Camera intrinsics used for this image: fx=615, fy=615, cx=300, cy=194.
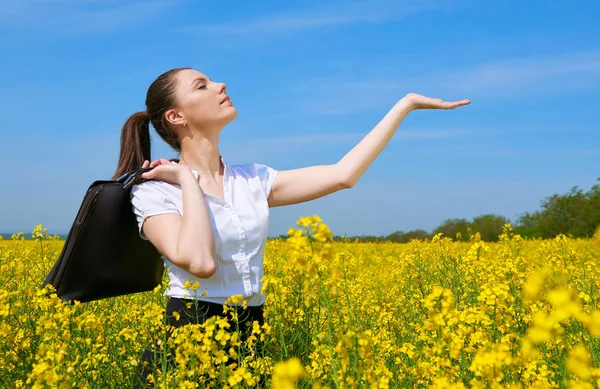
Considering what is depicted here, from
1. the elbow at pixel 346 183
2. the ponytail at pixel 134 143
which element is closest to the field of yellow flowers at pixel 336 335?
the elbow at pixel 346 183

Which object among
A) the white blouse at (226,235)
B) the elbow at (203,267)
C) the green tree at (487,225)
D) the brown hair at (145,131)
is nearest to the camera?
the elbow at (203,267)

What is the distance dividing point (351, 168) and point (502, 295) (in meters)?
1.07

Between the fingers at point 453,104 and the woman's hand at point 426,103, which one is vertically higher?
the woman's hand at point 426,103

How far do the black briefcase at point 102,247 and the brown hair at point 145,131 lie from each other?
0.85ft

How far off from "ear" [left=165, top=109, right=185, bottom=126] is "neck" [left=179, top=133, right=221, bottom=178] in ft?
0.27

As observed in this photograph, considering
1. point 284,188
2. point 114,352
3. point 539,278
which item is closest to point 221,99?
point 284,188

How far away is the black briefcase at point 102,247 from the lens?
306 cm

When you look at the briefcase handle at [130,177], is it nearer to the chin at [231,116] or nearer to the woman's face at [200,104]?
the woman's face at [200,104]

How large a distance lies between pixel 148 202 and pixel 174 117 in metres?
0.55

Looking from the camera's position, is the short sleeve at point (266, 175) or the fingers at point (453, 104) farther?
the short sleeve at point (266, 175)

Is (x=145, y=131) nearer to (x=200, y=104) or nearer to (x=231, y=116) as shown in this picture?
(x=200, y=104)

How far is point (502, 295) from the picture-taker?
8.21 feet

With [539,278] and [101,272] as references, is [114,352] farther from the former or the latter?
[539,278]

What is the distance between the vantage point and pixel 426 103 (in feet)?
10.5
